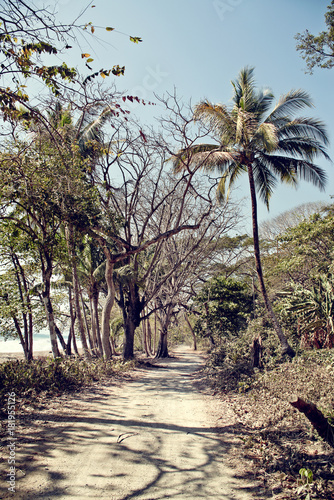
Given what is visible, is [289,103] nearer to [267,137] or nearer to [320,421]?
[267,137]

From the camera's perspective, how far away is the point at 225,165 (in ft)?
39.2

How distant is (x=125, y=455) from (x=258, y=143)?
9.71 m

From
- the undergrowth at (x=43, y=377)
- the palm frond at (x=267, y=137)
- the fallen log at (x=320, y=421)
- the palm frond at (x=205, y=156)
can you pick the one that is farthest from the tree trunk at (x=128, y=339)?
the fallen log at (x=320, y=421)

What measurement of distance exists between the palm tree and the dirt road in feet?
18.1

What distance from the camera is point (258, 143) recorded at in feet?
34.0

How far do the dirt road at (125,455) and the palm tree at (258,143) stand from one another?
18.1ft

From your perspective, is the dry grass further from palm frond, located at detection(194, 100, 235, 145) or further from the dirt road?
palm frond, located at detection(194, 100, 235, 145)

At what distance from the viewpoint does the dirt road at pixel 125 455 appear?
324cm

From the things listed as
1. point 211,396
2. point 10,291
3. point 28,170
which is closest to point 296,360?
point 211,396

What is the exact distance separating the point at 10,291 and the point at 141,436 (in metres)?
7.73

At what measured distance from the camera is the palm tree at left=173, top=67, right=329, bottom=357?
33.8ft

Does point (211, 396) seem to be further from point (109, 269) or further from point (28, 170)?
point (28, 170)

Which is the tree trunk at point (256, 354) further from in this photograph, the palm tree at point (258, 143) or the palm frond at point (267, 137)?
the palm frond at point (267, 137)

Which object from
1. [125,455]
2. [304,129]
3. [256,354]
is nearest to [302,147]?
[304,129]
